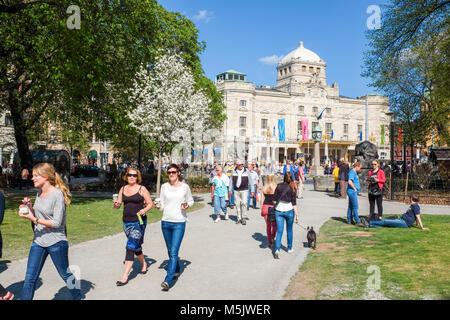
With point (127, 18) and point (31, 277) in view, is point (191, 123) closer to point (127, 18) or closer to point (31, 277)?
point (127, 18)

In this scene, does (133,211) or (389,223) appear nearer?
(133,211)

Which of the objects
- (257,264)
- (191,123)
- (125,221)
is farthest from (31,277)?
(191,123)

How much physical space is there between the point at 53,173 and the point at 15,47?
45.7ft

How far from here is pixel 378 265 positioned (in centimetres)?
689

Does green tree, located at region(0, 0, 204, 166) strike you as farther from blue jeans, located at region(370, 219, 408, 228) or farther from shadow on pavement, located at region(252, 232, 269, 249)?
blue jeans, located at region(370, 219, 408, 228)

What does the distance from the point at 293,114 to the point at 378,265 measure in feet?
240

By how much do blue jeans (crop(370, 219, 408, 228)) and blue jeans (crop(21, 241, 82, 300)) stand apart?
28.1 feet

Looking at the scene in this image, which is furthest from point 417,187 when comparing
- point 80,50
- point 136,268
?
point 136,268

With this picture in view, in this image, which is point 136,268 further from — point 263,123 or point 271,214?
point 263,123

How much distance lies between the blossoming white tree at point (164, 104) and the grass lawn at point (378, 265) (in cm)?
1123

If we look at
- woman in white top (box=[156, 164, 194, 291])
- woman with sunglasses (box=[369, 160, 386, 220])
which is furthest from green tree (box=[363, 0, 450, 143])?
woman in white top (box=[156, 164, 194, 291])

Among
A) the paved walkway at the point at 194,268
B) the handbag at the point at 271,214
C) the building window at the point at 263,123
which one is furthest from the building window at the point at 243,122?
the handbag at the point at 271,214

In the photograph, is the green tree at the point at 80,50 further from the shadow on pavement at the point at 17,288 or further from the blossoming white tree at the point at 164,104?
the shadow on pavement at the point at 17,288

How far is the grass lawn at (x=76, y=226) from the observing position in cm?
873
